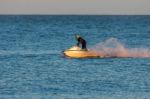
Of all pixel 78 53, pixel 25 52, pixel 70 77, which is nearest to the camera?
pixel 70 77

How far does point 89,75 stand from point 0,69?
6.25 meters

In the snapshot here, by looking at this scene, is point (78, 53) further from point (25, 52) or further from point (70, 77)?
point (25, 52)

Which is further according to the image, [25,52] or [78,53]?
[25,52]

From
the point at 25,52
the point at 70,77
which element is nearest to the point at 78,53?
the point at 70,77

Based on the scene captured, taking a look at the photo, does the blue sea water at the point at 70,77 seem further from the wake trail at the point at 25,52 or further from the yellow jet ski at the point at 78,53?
the yellow jet ski at the point at 78,53

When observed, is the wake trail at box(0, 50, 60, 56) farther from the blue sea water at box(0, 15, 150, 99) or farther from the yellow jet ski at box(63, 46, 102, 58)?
the yellow jet ski at box(63, 46, 102, 58)

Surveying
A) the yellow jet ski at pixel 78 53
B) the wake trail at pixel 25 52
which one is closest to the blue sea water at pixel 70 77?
the wake trail at pixel 25 52

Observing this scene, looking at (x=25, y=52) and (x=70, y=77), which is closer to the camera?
(x=70, y=77)

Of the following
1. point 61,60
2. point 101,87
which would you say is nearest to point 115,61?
point 61,60

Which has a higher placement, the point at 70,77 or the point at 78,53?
the point at 70,77

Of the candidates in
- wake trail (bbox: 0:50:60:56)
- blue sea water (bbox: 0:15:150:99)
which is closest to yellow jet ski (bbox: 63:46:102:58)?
blue sea water (bbox: 0:15:150:99)

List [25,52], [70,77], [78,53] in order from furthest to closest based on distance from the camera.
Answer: [25,52] → [78,53] → [70,77]

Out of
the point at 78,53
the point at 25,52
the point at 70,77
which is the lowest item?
the point at 25,52

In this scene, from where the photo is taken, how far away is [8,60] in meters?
63.4
